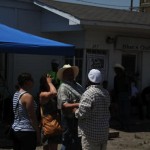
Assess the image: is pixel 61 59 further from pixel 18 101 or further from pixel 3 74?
pixel 18 101

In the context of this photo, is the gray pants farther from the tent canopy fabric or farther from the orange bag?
the tent canopy fabric

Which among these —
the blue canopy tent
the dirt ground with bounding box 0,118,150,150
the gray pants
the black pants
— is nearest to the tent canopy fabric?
the blue canopy tent

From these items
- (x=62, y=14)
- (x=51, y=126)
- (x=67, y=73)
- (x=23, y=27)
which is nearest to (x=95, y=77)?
(x=67, y=73)

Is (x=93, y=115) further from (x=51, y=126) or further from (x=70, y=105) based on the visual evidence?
(x=51, y=126)

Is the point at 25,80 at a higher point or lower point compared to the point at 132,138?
higher

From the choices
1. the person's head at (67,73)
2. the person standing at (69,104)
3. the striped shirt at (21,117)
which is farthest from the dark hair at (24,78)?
the person's head at (67,73)

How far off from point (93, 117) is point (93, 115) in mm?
29

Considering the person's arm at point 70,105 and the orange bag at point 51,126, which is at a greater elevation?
the person's arm at point 70,105

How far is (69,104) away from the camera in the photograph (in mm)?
7070

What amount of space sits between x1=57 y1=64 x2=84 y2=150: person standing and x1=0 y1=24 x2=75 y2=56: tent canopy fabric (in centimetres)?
206

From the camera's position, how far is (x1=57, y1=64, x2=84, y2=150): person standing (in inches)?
282

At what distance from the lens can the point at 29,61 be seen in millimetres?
15539

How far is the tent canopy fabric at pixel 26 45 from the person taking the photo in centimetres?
921

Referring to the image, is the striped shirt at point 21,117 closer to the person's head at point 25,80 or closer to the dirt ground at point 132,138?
the person's head at point 25,80
